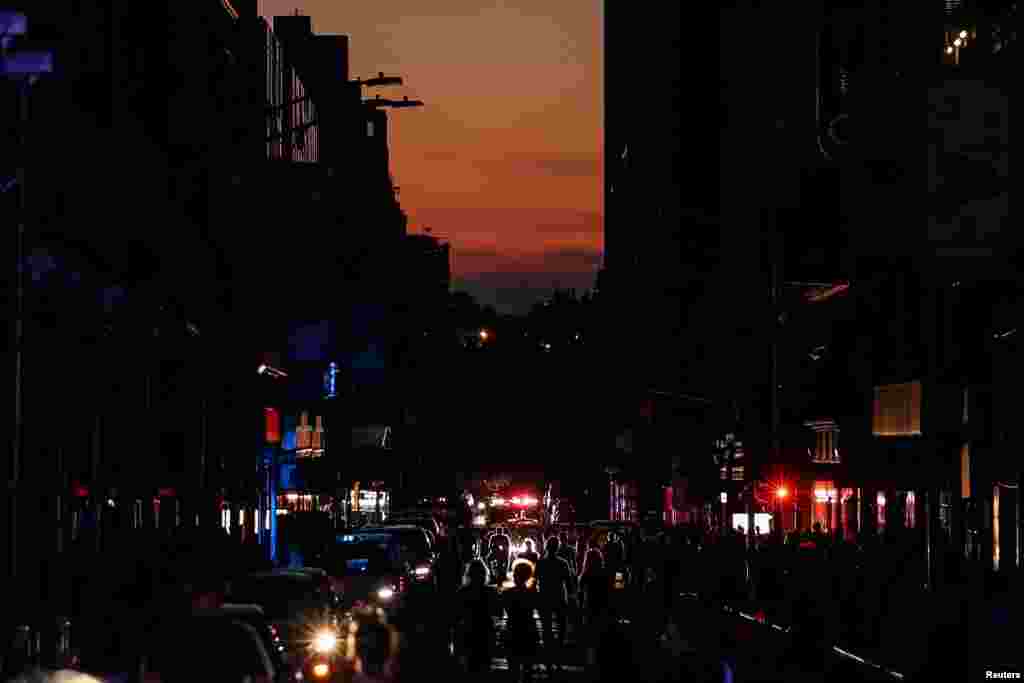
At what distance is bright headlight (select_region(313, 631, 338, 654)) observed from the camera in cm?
2359

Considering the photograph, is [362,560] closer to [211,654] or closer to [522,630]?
[522,630]

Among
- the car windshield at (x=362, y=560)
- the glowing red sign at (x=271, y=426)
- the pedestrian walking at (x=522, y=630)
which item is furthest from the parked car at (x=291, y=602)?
the glowing red sign at (x=271, y=426)

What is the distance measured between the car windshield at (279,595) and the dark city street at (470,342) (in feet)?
0.15

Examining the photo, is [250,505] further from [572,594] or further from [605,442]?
[605,442]

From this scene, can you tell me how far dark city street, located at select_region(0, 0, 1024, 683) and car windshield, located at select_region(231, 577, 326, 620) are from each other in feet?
0.15

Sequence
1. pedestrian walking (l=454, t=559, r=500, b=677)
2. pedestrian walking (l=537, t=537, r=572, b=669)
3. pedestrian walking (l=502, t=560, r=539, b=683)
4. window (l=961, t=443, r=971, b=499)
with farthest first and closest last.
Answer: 1. window (l=961, t=443, r=971, b=499)
2. pedestrian walking (l=537, t=537, r=572, b=669)
3. pedestrian walking (l=502, t=560, r=539, b=683)
4. pedestrian walking (l=454, t=559, r=500, b=677)

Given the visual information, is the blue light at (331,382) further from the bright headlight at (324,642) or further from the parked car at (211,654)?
the parked car at (211,654)

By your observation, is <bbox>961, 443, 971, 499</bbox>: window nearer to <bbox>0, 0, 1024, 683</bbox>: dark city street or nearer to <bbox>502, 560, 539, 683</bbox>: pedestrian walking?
<bbox>0, 0, 1024, 683</bbox>: dark city street

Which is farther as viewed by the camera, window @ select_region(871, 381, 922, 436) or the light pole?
window @ select_region(871, 381, 922, 436)

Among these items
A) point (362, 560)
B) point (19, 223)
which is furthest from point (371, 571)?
point (19, 223)

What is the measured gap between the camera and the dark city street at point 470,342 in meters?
23.7

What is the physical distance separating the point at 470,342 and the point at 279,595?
8158cm

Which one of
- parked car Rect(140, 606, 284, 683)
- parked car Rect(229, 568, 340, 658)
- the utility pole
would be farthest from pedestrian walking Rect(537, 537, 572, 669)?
the utility pole

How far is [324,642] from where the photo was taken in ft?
78.3
